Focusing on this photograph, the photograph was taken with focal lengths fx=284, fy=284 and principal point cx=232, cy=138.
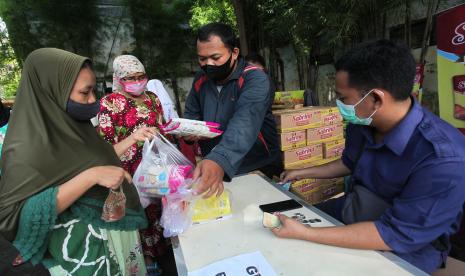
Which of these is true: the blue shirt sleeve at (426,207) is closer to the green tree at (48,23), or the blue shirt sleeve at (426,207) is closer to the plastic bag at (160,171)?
the plastic bag at (160,171)

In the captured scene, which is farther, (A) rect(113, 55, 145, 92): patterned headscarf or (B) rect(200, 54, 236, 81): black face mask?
(A) rect(113, 55, 145, 92): patterned headscarf

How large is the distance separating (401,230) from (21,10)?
33.4ft

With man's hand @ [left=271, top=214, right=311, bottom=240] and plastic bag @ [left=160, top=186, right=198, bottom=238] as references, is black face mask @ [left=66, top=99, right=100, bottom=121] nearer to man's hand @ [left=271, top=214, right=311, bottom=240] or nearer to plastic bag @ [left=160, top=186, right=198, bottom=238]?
plastic bag @ [left=160, top=186, right=198, bottom=238]

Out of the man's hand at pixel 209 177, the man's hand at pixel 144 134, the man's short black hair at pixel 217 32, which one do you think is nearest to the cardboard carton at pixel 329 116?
the man's short black hair at pixel 217 32

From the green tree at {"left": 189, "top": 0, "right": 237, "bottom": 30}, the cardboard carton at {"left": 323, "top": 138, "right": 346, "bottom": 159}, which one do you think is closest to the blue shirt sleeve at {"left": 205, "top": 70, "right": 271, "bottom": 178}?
the cardboard carton at {"left": 323, "top": 138, "right": 346, "bottom": 159}

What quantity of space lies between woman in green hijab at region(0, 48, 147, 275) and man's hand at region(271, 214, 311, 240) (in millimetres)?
686

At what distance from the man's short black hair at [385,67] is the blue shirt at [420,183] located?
0.47 feet

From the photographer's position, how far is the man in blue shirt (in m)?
1.03

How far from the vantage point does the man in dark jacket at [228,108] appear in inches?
50.8

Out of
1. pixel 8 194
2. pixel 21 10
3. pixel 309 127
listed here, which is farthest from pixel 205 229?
pixel 21 10

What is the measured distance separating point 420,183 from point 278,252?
0.58m

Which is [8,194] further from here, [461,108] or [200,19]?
[200,19]

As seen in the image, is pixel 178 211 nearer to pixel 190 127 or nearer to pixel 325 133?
pixel 190 127

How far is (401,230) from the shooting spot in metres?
1.04
